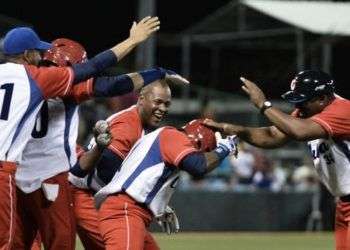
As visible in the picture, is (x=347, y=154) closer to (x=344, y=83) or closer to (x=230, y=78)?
(x=230, y=78)

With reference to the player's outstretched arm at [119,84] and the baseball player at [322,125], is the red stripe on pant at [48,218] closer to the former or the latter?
the player's outstretched arm at [119,84]

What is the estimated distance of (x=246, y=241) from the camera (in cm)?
1585

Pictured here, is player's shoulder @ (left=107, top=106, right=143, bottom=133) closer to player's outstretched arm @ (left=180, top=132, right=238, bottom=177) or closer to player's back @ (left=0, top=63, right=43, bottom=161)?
player's outstretched arm @ (left=180, top=132, right=238, bottom=177)

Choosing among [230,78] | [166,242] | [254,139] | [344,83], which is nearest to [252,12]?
[230,78]

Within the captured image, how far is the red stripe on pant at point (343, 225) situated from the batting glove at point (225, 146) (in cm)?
92

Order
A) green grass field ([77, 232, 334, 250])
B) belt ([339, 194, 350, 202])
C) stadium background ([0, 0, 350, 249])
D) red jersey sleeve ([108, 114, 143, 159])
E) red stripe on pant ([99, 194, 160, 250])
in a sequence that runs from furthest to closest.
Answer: stadium background ([0, 0, 350, 249]), green grass field ([77, 232, 334, 250]), belt ([339, 194, 350, 202]), red jersey sleeve ([108, 114, 143, 159]), red stripe on pant ([99, 194, 160, 250])

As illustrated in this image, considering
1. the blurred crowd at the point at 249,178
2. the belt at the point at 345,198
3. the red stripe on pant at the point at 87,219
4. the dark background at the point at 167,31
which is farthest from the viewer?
the dark background at the point at 167,31

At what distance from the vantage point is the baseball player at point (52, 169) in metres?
8.12

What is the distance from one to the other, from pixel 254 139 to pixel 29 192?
1.82 metres

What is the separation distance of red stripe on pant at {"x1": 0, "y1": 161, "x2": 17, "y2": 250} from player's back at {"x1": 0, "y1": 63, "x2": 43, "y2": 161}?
76mm

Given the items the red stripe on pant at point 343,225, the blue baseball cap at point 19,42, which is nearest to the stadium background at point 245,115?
the red stripe on pant at point 343,225

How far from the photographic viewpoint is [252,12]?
1881 cm

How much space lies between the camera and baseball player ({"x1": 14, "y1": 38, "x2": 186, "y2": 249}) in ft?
26.6

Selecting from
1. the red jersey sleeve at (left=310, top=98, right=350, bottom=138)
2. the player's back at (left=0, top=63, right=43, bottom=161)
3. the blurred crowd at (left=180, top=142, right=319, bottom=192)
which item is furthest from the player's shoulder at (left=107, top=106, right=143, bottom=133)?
the blurred crowd at (left=180, top=142, right=319, bottom=192)
